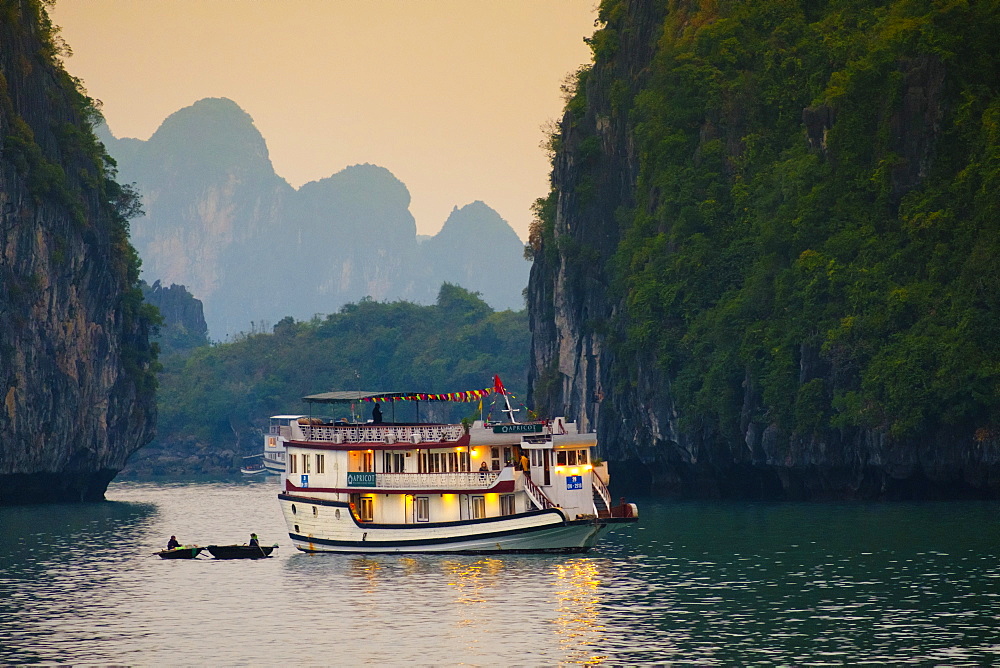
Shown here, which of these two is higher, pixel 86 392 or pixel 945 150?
pixel 945 150

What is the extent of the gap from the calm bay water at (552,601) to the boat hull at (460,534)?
2.25 ft

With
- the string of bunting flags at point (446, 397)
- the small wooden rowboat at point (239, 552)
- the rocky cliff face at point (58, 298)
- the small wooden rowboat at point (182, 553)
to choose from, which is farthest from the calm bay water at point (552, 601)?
the rocky cliff face at point (58, 298)

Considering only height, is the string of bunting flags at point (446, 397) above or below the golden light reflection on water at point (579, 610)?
above

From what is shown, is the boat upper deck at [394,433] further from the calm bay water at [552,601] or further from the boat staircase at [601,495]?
the boat staircase at [601,495]

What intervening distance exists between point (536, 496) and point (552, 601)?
12.1m

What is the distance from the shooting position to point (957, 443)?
80312 mm

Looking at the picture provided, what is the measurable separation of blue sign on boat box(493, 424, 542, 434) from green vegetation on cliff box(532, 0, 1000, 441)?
26678mm

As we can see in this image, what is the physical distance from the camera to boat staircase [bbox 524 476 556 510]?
196ft

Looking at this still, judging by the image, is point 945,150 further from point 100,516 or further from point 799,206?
point 100,516

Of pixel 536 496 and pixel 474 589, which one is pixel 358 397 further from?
pixel 474 589

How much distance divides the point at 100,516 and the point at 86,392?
19415 mm

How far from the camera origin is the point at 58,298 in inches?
4058

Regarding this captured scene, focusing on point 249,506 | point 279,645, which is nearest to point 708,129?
point 249,506

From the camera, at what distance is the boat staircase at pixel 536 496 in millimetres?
59812
